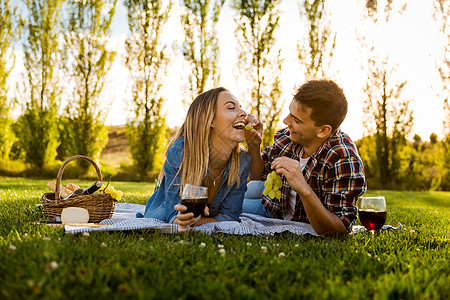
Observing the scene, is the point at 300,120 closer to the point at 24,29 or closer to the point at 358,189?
the point at 358,189

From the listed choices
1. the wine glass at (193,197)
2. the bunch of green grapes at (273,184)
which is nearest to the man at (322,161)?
the bunch of green grapes at (273,184)

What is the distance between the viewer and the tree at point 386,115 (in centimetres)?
1474

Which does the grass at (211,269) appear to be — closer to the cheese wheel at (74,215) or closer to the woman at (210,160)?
the cheese wheel at (74,215)

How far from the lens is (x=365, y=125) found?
49.9 ft

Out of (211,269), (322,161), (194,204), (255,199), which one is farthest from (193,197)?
(255,199)

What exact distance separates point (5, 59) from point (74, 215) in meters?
14.8

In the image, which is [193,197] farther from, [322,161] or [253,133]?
[322,161]

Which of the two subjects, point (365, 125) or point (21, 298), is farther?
point (365, 125)

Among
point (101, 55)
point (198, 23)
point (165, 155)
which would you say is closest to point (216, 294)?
point (165, 155)

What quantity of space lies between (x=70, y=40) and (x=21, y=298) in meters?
15.8

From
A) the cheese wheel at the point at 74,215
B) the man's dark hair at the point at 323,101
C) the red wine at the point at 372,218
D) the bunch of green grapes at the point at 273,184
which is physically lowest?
the cheese wheel at the point at 74,215

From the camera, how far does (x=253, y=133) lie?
3.74 metres

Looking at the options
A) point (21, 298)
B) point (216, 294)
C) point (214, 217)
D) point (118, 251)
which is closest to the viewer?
point (21, 298)

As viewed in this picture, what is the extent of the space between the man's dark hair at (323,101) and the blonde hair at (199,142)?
2.53ft
